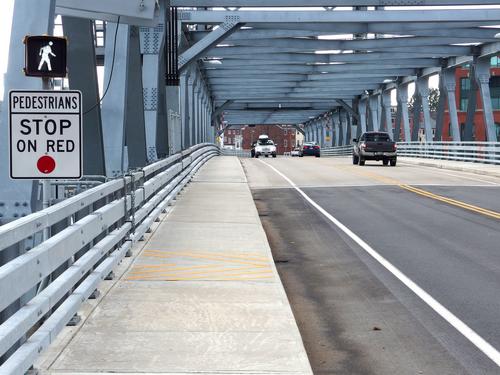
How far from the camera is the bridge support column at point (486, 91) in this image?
4281 centimetres

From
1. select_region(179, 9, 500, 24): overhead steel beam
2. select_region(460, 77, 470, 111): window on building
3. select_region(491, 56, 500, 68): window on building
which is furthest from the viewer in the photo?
select_region(460, 77, 470, 111): window on building

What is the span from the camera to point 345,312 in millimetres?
8797

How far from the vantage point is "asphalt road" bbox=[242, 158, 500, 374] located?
23.3 ft

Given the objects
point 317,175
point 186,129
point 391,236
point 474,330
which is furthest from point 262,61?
point 474,330

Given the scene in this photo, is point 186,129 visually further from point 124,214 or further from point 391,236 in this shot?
point 124,214

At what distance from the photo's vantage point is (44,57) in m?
8.00

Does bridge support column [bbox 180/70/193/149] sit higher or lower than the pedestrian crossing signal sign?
higher

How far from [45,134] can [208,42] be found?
27.0 meters

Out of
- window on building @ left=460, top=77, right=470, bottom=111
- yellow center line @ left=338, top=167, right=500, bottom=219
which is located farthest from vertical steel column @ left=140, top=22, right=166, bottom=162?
window on building @ left=460, top=77, right=470, bottom=111

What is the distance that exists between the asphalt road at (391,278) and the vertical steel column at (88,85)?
3350mm

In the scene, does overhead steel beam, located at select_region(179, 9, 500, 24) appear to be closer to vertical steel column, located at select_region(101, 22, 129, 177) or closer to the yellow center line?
the yellow center line

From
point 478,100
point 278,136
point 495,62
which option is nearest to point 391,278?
point 478,100

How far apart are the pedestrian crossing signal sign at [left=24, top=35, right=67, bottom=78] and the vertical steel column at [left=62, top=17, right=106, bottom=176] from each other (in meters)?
5.58

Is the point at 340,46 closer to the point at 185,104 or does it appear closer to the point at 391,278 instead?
the point at 185,104
